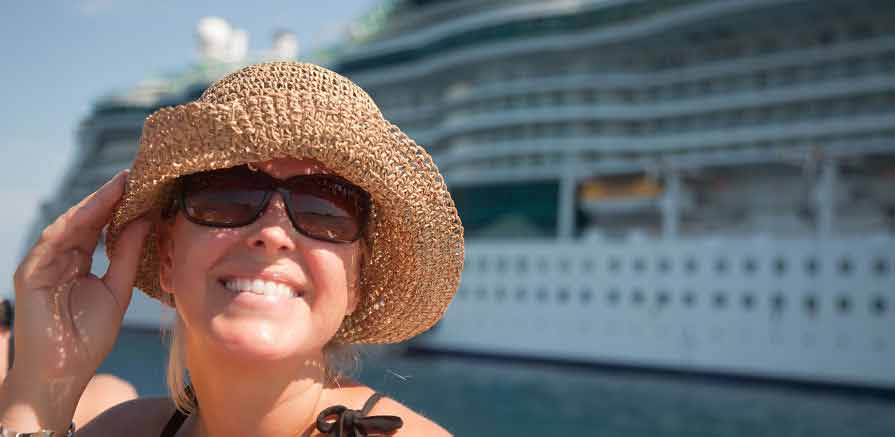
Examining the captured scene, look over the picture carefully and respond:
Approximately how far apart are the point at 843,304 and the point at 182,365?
1618 centimetres

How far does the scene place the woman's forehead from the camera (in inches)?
50.2

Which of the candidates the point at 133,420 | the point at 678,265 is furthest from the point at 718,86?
the point at 133,420

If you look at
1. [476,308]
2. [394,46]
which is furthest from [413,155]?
[394,46]

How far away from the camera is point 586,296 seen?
18406 millimetres

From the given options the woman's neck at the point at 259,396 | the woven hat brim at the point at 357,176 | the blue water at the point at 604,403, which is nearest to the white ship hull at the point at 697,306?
the blue water at the point at 604,403

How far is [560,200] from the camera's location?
21.1m

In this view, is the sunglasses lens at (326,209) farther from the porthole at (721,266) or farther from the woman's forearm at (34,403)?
the porthole at (721,266)

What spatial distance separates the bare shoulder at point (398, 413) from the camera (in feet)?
4.35

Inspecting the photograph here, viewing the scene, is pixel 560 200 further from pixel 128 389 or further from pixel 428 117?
pixel 128 389

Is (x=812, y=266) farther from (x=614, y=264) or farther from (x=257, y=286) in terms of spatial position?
(x=257, y=286)

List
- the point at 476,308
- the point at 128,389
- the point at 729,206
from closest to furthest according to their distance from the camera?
1. the point at 128,389
2. the point at 729,206
3. the point at 476,308

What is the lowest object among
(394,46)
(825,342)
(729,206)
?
(825,342)

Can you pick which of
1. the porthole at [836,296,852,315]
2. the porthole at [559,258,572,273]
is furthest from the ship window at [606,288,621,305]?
the porthole at [836,296,852,315]

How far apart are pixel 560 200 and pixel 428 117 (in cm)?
576
